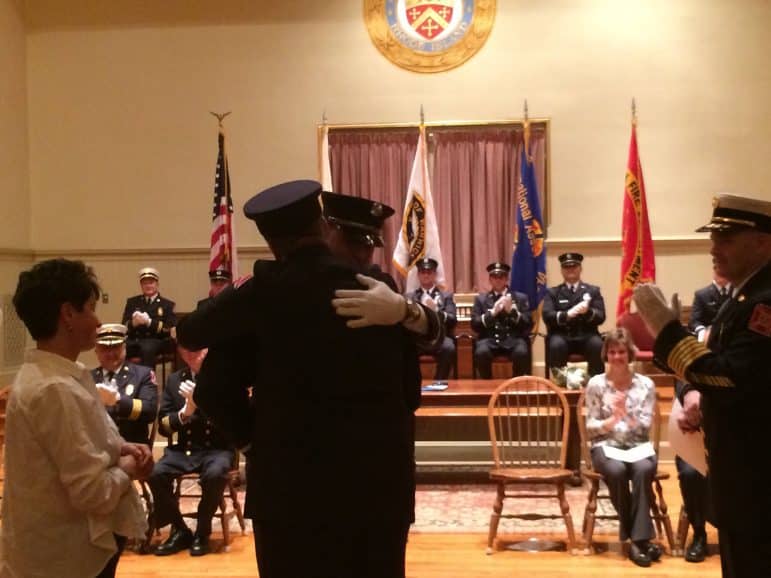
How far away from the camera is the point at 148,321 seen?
30.8ft

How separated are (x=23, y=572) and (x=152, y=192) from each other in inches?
355

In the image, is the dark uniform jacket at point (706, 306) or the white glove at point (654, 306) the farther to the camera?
the dark uniform jacket at point (706, 306)

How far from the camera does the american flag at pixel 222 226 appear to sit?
950 centimetres

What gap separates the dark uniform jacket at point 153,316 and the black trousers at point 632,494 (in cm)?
552

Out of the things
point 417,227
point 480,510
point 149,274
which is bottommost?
point 480,510

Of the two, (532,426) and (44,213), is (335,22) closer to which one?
(44,213)

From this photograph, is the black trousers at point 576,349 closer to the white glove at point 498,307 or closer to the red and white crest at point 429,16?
the white glove at point 498,307

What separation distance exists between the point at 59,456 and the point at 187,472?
351 cm

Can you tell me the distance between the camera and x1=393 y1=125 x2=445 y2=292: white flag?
9.70 metres

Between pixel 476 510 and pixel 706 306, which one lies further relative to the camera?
pixel 706 306

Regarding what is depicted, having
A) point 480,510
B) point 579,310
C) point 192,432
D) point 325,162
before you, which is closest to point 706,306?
point 579,310

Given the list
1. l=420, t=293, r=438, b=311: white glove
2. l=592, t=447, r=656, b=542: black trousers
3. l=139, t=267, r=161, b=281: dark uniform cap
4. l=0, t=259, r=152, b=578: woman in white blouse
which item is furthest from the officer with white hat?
l=139, t=267, r=161, b=281: dark uniform cap

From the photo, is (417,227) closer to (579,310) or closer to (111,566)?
(579,310)

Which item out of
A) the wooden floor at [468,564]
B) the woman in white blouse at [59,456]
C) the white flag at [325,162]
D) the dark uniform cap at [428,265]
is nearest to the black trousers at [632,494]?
the wooden floor at [468,564]
